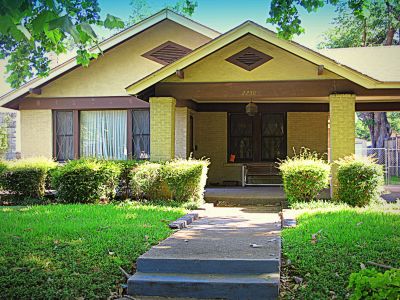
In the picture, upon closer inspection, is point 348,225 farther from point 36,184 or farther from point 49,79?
point 49,79

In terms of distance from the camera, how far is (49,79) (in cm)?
1769

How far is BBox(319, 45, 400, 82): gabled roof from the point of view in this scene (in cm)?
1617

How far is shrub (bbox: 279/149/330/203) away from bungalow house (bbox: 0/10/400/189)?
148 centimetres

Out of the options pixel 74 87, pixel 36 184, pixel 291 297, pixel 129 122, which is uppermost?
pixel 74 87

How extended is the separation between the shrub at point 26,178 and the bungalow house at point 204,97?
10.4 ft

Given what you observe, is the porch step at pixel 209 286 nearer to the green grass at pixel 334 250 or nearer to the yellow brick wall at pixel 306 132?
the green grass at pixel 334 250

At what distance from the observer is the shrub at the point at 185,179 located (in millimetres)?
13430

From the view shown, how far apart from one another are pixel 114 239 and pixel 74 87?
10.9 metres

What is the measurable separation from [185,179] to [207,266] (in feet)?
21.6

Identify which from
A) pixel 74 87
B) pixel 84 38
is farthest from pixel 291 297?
pixel 74 87

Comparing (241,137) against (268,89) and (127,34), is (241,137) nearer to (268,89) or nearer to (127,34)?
(268,89)

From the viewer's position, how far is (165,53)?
17.7m

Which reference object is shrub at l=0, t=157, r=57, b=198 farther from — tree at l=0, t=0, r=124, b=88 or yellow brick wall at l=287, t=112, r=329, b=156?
yellow brick wall at l=287, t=112, r=329, b=156

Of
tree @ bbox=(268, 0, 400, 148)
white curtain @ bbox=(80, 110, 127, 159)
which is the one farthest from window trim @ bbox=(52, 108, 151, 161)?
tree @ bbox=(268, 0, 400, 148)
